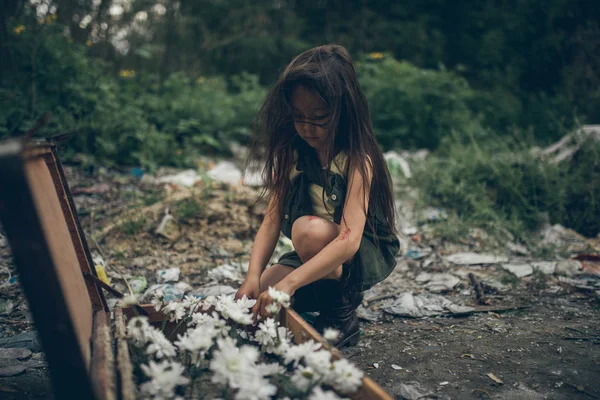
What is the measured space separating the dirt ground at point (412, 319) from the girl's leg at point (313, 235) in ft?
1.69

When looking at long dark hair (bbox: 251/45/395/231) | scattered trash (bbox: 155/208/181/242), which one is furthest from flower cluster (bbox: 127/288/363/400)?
scattered trash (bbox: 155/208/181/242)

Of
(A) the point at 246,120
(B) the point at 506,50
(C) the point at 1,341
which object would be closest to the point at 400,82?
(A) the point at 246,120

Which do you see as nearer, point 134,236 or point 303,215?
point 303,215

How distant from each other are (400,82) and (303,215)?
4.56m

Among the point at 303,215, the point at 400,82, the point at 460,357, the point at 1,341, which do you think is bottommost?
the point at 460,357

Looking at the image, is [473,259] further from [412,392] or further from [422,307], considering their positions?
[412,392]

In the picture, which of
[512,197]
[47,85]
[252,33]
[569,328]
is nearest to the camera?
[569,328]

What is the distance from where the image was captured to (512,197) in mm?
4172

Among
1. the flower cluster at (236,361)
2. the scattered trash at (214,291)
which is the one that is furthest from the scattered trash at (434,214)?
the flower cluster at (236,361)

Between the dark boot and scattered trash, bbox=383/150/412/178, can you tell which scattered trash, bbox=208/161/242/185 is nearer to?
scattered trash, bbox=383/150/412/178

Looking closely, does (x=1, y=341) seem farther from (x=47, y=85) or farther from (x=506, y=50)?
→ (x=506, y=50)

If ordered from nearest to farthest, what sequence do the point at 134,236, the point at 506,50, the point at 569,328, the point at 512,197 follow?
the point at 569,328, the point at 134,236, the point at 512,197, the point at 506,50

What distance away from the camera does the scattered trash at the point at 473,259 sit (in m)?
3.49

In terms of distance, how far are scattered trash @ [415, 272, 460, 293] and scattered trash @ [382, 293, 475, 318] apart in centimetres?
19
